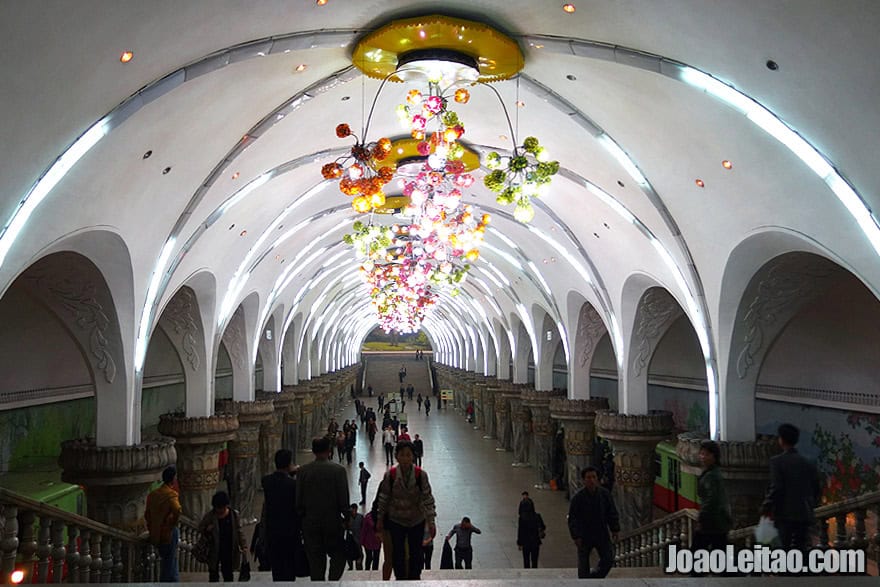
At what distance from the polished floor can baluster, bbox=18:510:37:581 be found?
378 inches

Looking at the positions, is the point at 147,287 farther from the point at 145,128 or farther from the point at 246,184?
the point at 145,128

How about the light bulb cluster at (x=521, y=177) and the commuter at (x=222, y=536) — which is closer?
the commuter at (x=222, y=536)

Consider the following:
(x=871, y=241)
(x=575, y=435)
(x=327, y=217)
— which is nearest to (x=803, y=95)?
(x=871, y=241)

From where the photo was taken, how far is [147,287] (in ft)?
35.4

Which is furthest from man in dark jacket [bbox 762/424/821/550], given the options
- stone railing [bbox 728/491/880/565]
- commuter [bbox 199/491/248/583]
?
commuter [bbox 199/491/248/583]

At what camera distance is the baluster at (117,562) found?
730cm

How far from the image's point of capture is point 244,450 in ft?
63.9

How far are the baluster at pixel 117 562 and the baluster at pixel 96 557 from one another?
34cm

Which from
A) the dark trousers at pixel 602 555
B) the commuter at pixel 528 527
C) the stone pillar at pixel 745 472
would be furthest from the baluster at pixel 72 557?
the stone pillar at pixel 745 472

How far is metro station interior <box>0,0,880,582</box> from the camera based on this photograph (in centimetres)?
637

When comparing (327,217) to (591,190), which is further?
(327,217)

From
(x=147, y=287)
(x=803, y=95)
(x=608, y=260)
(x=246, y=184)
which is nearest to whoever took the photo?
(x=803, y=95)

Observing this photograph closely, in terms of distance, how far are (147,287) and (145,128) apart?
363 centimetres

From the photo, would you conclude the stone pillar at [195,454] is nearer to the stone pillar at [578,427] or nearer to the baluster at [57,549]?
the stone pillar at [578,427]
